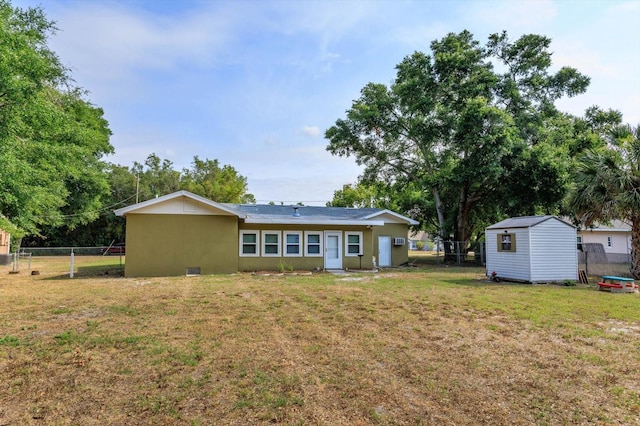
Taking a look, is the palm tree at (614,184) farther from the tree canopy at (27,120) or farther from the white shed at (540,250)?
the tree canopy at (27,120)

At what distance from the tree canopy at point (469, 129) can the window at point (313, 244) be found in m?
8.69

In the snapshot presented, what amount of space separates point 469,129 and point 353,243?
8.76 m

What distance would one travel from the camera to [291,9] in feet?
34.8

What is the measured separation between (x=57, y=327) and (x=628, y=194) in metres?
16.1

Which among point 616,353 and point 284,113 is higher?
point 284,113

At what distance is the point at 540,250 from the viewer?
12.0 meters

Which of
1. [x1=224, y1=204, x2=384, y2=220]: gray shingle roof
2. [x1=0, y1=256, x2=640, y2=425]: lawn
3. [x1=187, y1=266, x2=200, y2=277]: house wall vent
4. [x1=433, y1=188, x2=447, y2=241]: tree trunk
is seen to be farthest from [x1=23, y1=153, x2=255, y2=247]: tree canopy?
[x1=0, y1=256, x2=640, y2=425]: lawn

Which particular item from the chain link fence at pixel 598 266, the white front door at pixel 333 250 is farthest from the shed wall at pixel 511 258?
the white front door at pixel 333 250

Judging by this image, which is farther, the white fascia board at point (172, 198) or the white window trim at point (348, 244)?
the white window trim at point (348, 244)

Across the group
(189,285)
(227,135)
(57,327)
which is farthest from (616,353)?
(227,135)

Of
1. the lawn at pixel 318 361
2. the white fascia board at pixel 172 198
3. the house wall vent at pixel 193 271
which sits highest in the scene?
the white fascia board at pixel 172 198

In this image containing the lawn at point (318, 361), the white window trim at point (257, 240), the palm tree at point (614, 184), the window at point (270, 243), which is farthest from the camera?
the window at point (270, 243)

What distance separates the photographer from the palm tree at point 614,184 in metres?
12.2

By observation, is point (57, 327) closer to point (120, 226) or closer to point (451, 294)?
point (451, 294)
